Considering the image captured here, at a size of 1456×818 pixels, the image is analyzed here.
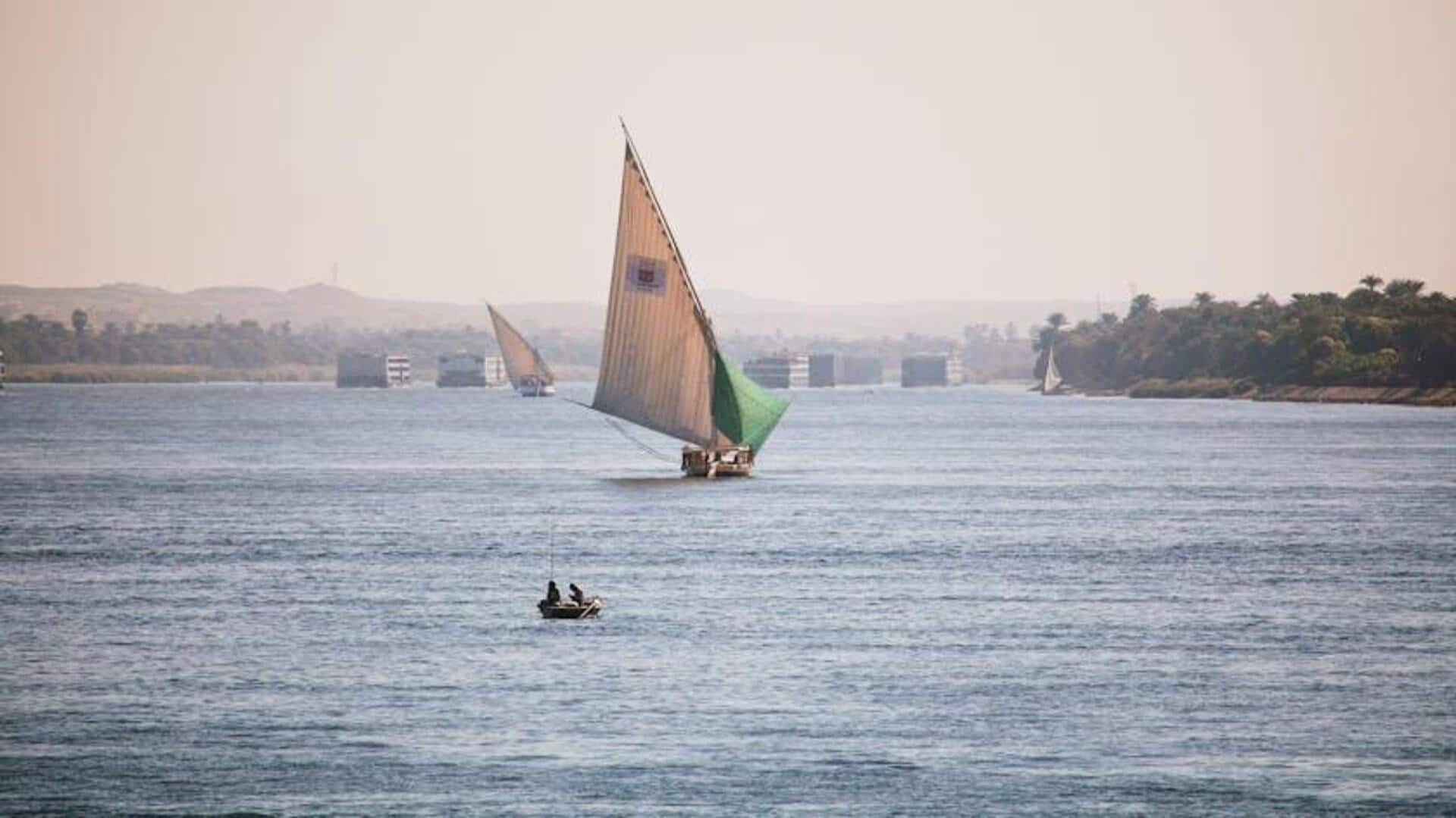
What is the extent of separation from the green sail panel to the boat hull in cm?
69

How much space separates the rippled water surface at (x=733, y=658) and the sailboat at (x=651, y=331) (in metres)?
5.76

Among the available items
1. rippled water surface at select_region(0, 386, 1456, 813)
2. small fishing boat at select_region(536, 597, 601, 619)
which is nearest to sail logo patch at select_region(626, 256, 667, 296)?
rippled water surface at select_region(0, 386, 1456, 813)

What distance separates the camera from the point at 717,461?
140 meters

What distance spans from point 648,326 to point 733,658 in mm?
61499

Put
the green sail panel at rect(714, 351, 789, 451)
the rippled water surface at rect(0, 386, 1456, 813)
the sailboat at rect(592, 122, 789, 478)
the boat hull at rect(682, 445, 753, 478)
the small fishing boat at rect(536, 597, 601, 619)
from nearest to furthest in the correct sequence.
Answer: the rippled water surface at rect(0, 386, 1456, 813), the small fishing boat at rect(536, 597, 601, 619), the sailboat at rect(592, 122, 789, 478), the green sail panel at rect(714, 351, 789, 451), the boat hull at rect(682, 445, 753, 478)

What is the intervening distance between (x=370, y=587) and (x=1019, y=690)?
3076cm

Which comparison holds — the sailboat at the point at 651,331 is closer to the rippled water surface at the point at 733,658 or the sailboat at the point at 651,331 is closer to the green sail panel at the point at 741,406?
the green sail panel at the point at 741,406

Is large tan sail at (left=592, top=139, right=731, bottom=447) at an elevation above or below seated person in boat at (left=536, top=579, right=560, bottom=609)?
above

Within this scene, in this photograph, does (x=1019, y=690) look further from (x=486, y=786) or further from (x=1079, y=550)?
(x=1079, y=550)

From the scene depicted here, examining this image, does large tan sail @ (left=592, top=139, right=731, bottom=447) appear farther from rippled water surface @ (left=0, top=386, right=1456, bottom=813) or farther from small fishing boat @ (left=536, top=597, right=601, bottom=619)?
small fishing boat @ (left=536, top=597, right=601, bottom=619)

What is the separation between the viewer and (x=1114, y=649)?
68938 mm

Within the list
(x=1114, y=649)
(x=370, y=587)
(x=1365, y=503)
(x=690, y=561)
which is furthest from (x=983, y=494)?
(x=1114, y=649)

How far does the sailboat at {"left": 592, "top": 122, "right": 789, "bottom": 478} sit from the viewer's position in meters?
127

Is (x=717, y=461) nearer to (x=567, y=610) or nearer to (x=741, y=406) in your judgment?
(x=741, y=406)
